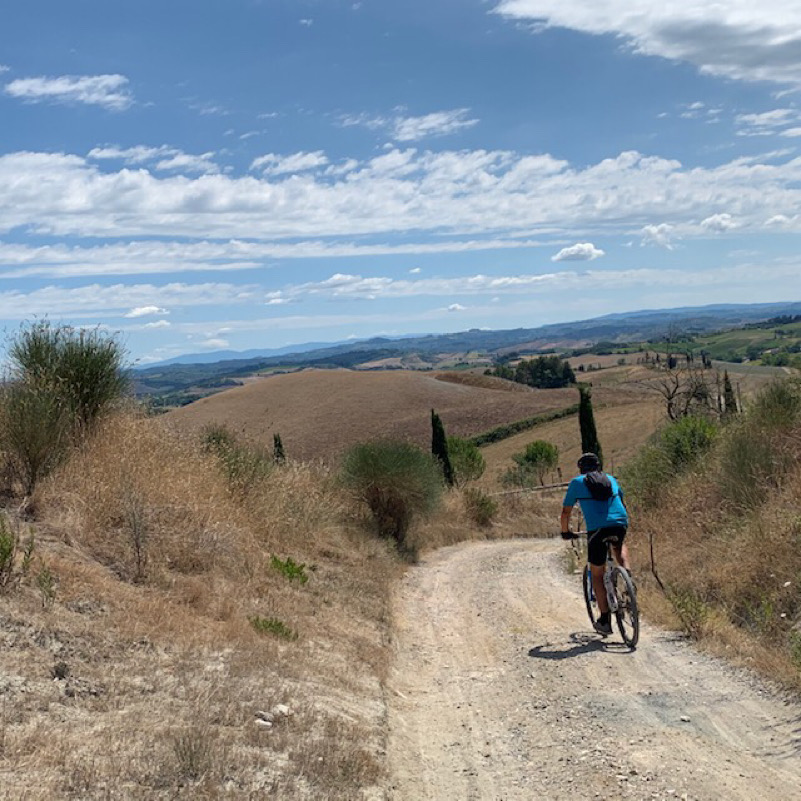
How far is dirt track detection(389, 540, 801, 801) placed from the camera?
530 cm

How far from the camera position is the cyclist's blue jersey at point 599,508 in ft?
29.2

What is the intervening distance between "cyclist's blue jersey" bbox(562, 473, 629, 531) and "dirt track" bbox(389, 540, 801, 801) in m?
1.27

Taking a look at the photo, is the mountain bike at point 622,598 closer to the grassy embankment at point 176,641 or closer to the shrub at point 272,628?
the grassy embankment at point 176,641

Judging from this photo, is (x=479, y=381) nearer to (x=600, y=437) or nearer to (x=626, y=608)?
(x=600, y=437)

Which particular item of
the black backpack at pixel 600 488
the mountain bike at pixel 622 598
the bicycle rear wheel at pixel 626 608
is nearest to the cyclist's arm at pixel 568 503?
the black backpack at pixel 600 488

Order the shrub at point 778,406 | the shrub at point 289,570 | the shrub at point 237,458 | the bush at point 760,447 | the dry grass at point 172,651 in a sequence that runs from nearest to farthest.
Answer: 1. the dry grass at point 172,651
2. the shrub at point 289,570
3. the bush at point 760,447
4. the shrub at point 778,406
5. the shrub at point 237,458

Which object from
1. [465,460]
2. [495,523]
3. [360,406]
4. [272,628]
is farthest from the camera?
[360,406]

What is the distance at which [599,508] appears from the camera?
8.95 metres

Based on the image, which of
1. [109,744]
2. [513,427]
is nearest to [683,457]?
[109,744]

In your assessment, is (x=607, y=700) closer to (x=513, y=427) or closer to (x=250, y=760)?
(x=250, y=760)

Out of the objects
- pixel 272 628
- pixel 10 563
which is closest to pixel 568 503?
pixel 272 628

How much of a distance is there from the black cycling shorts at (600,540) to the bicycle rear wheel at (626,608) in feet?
0.81

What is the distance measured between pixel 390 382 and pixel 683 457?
281 ft

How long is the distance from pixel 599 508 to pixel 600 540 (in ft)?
1.15
